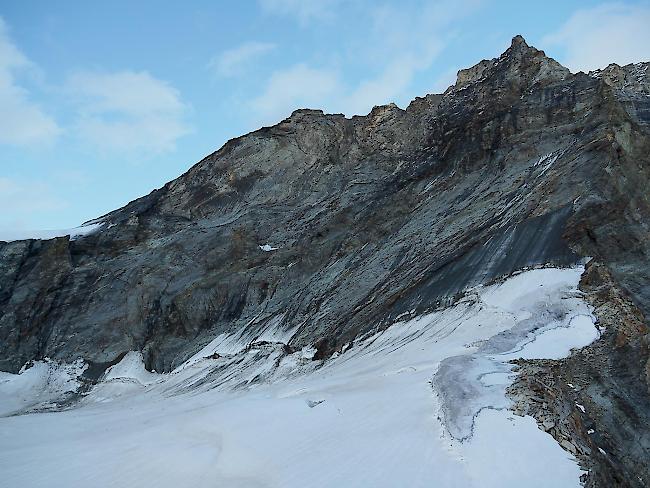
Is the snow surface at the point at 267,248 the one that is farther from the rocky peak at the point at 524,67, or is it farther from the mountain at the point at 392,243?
the rocky peak at the point at 524,67

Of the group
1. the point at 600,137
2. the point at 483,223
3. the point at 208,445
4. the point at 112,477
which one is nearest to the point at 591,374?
the point at 208,445

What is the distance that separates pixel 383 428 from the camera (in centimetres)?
932

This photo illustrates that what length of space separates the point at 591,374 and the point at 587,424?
7.99 feet

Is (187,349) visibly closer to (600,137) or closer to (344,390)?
(344,390)

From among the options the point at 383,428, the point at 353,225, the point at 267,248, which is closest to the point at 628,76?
the point at 353,225

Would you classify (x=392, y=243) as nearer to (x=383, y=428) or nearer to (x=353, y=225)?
(x=353, y=225)

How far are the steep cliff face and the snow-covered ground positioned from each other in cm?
259

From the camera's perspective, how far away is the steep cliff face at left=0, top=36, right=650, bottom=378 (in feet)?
65.5

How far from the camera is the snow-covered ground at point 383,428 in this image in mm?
7867

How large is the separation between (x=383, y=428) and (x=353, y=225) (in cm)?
2390

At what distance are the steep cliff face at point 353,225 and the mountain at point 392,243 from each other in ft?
0.36

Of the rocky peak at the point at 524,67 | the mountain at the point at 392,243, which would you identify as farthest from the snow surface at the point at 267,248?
the rocky peak at the point at 524,67

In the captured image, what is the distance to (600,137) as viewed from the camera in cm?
2186

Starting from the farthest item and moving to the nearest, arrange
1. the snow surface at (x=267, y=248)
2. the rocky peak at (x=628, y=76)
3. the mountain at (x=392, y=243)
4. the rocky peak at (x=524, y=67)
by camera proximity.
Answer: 1. the rocky peak at (x=628, y=76)
2. the snow surface at (x=267, y=248)
3. the rocky peak at (x=524, y=67)
4. the mountain at (x=392, y=243)
